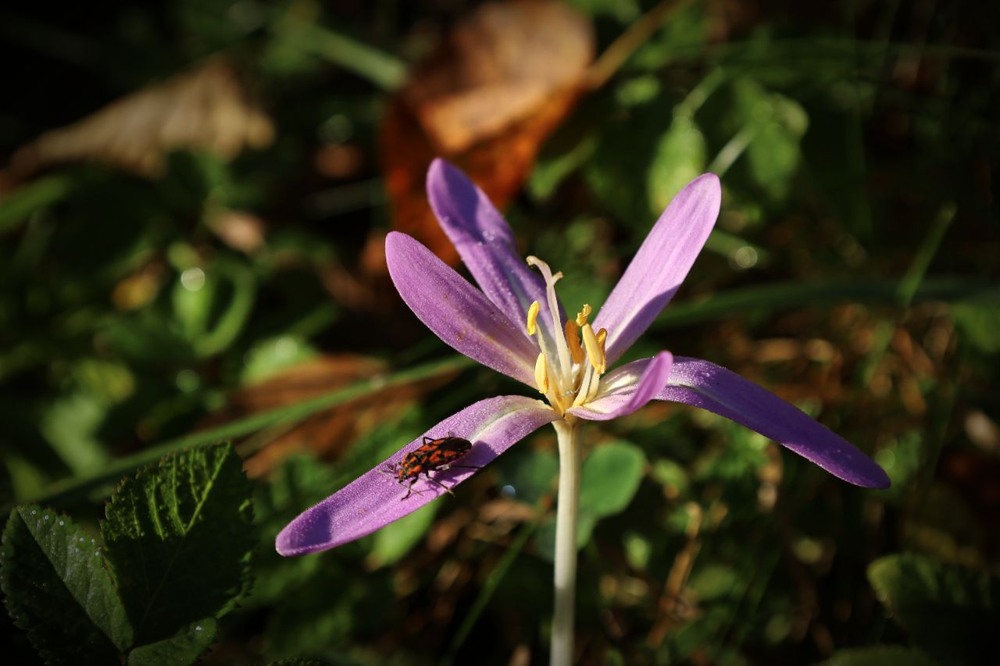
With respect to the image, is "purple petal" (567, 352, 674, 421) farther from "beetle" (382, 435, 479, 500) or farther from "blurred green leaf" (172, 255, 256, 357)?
"blurred green leaf" (172, 255, 256, 357)

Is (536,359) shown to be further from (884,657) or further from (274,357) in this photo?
(274,357)

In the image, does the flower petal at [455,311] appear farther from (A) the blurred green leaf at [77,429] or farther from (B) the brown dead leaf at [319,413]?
(A) the blurred green leaf at [77,429]

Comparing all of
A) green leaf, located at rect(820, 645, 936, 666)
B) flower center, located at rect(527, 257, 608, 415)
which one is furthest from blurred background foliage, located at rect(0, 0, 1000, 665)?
flower center, located at rect(527, 257, 608, 415)

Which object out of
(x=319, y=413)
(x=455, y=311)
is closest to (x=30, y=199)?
(x=319, y=413)

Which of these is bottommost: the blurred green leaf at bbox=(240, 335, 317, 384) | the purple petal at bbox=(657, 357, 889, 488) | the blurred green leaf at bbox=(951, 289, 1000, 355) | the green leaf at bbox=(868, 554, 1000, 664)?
the blurred green leaf at bbox=(951, 289, 1000, 355)

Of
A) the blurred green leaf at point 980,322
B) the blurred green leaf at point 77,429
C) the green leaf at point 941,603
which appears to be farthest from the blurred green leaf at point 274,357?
the blurred green leaf at point 980,322

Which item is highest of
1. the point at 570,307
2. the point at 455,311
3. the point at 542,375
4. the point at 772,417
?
the point at 455,311

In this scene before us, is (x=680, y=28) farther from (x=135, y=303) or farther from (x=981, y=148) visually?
(x=135, y=303)

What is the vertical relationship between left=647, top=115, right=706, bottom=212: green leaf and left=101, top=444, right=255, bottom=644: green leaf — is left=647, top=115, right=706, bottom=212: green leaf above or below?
below
